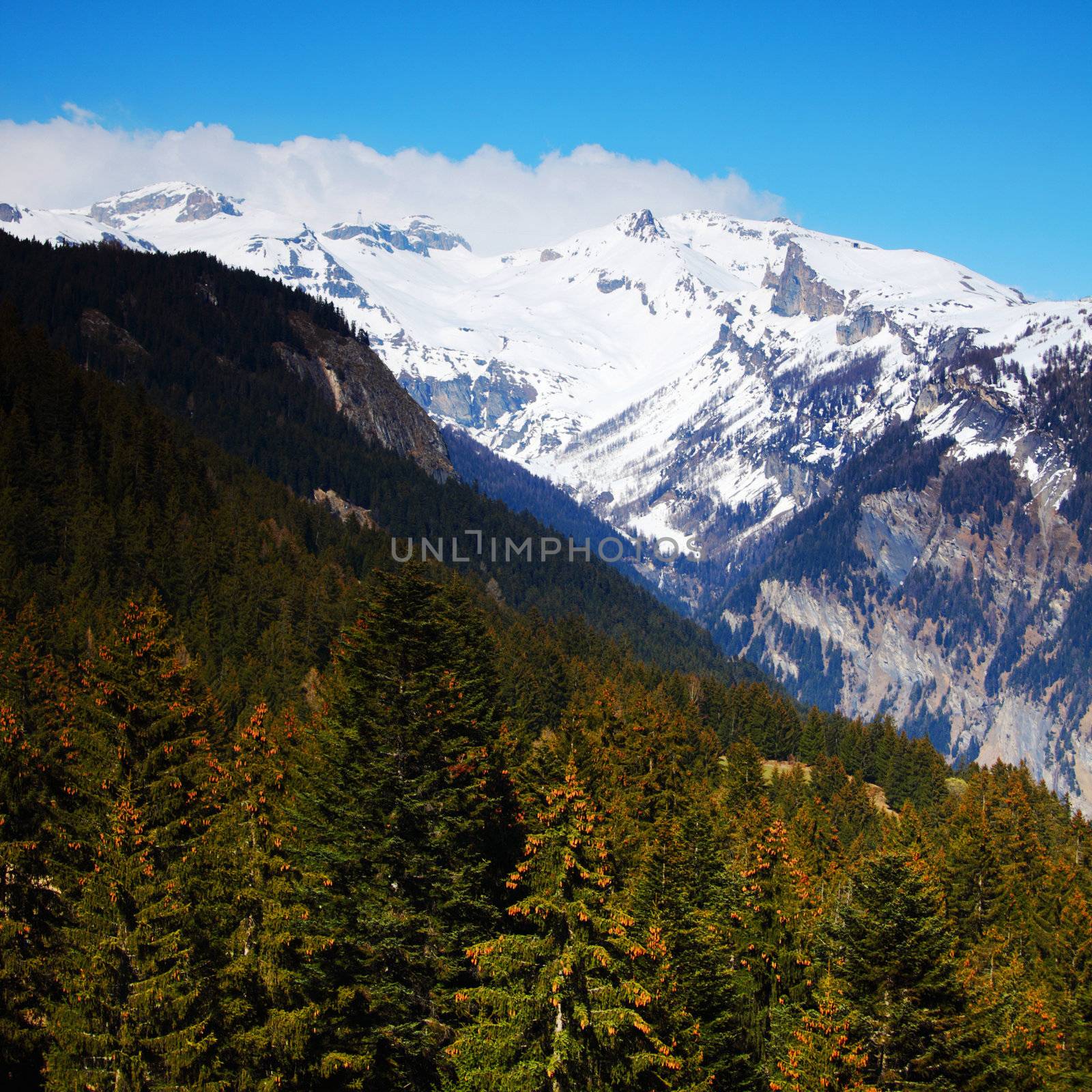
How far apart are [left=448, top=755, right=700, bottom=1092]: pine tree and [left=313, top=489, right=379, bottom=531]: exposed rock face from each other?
14926cm

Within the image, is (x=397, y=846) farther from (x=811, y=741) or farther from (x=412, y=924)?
(x=811, y=741)

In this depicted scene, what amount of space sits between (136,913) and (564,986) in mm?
10984

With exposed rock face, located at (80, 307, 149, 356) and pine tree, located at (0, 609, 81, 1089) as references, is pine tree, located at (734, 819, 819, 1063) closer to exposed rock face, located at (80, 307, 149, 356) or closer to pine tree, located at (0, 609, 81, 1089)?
pine tree, located at (0, 609, 81, 1089)

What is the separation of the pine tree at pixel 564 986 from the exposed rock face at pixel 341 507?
490 feet

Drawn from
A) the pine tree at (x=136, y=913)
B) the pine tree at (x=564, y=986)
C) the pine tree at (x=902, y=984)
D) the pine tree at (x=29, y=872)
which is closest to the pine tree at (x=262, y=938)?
the pine tree at (x=136, y=913)

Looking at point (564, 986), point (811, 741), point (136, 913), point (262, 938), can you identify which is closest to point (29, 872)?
point (136, 913)

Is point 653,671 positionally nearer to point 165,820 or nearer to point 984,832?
point 984,832

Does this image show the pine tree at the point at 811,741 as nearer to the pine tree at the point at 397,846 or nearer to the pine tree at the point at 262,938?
the pine tree at the point at 397,846

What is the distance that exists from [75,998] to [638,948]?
14.0 metres

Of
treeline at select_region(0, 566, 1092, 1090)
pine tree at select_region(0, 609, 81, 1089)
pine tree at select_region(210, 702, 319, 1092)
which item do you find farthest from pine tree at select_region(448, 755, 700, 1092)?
pine tree at select_region(0, 609, 81, 1089)

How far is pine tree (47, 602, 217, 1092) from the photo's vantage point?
2425 centimetres

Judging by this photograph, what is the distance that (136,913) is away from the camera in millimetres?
25203

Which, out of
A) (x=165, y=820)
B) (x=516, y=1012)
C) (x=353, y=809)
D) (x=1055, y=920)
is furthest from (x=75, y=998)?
(x=1055, y=920)

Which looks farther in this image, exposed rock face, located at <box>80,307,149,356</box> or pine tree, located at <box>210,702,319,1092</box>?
exposed rock face, located at <box>80,307,149,356</box>
